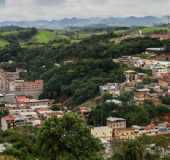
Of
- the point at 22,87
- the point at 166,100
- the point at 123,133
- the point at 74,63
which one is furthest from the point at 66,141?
the point at 74,63

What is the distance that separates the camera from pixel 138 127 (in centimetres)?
3209

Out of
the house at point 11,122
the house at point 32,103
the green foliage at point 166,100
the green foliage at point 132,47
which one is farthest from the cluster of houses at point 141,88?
the house at point 11,122

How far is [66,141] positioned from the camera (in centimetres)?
1697

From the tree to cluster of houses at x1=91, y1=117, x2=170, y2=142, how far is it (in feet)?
41.6

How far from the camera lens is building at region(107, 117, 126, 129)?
32.7m

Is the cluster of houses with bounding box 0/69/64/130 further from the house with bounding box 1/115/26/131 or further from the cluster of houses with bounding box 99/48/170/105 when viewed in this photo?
the cluster of houses with bounding box 99/48/170/105

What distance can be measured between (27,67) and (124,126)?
2616 cm

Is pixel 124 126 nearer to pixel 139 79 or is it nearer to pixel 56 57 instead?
pixel 139 79

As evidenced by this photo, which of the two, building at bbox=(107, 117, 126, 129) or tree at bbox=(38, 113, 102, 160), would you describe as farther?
building at bbox=(107, 117, 126, 129)

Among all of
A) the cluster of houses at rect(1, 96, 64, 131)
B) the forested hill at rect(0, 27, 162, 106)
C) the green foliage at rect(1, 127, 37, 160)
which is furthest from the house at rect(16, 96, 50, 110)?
the green foliage at rect(1, 127, 37, 160)

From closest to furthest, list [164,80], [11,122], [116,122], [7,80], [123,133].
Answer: [123,133] → [116,122] → [11,122] → [164,80] → [7,80]

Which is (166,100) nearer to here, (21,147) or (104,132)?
(104,132)

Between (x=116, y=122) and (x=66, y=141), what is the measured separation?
1613 cm

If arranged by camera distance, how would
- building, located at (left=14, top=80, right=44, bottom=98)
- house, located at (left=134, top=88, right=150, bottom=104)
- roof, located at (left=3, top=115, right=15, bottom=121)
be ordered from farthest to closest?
building, located at (left=14, top=80, right=44, bottom=98), house, located at (left=134, top=88, right=150, bottom=104), roof, located at (left=3, top=115, right=15, bottom=121)
